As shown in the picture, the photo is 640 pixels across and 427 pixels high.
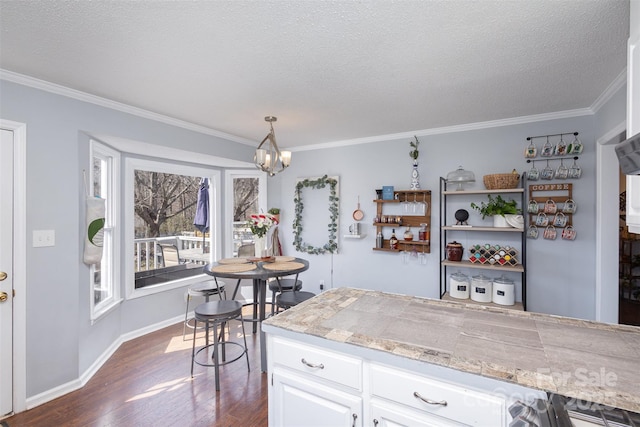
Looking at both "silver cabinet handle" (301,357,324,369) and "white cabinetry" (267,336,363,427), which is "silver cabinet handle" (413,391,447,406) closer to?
Answer: "white cabinetry" (267,336,363,427)

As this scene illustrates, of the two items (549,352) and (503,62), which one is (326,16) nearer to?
(503,62)

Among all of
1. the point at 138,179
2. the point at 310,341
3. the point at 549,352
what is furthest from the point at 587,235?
the point at 138,179

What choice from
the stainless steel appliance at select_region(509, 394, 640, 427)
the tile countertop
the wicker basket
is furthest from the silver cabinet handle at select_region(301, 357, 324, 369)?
the wicker basket

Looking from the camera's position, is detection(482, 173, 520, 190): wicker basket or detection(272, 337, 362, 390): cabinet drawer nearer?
detection(272, 337, 362, 390): cabinet drawer

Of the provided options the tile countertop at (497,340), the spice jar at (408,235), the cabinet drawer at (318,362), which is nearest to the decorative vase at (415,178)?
the spice jar at (408,235)

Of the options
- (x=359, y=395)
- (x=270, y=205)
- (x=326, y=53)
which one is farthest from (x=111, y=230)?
(x=359, y=395)

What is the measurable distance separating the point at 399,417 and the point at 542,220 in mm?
2742

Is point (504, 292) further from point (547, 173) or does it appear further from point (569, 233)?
point (547, 173)

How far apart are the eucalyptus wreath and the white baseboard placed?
2.06 metres

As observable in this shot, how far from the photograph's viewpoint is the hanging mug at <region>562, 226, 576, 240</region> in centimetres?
293

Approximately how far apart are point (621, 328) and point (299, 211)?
11.7ft

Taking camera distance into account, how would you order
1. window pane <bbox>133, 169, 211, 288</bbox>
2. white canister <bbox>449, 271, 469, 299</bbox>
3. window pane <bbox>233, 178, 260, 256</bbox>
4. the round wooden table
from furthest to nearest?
window pane <bbox>233, 178, 260, 256</bbox> → window pane <bbox>133, 169, 211, 288</bbox> → white canister <bbox>449, 271, 469, 299</bbox> → the round wooden table

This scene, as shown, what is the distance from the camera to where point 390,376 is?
1219 mm

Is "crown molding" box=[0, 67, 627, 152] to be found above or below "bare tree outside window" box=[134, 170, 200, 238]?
above
